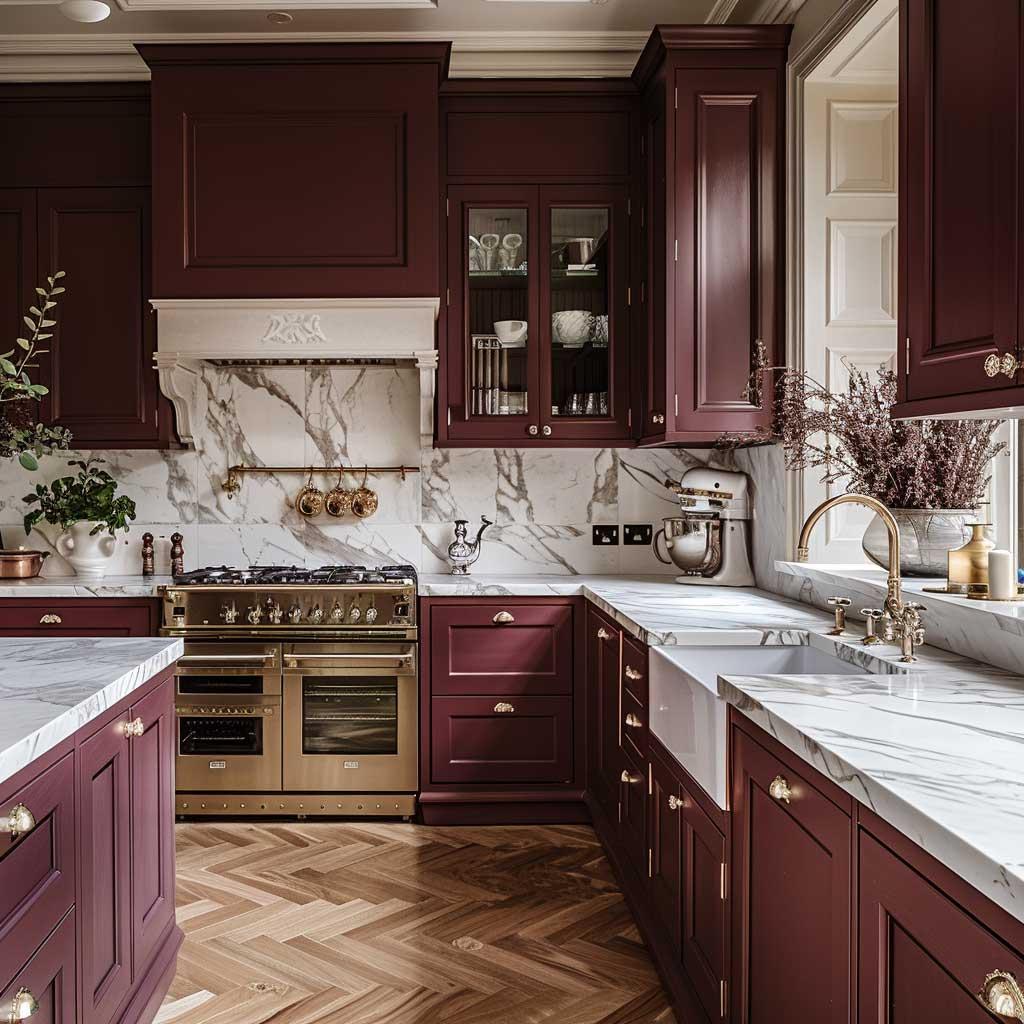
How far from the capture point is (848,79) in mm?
3045

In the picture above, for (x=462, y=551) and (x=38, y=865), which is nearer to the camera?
(x=38, y=865)

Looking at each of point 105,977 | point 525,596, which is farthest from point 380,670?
point 105,977

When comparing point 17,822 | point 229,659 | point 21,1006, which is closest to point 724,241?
point 229,659

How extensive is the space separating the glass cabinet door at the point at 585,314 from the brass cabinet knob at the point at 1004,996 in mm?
2877

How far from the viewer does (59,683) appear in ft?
5.63

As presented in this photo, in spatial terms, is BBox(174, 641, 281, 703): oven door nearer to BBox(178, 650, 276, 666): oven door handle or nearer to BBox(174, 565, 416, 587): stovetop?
BBox(178, 650, 276, 666): oven door handle

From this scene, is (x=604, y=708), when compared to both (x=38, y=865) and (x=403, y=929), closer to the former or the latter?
(x=403, y=929)

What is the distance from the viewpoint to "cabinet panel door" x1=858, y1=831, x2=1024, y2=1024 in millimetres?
896

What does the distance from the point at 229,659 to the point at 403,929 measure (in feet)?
4.13

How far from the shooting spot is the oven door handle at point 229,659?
3424 millimetres

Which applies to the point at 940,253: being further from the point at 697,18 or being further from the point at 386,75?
the point at 386,75

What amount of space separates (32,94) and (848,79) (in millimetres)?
2975

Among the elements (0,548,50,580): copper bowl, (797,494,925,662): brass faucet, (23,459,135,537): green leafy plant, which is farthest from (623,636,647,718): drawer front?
(0,548,50,580): copper bowl

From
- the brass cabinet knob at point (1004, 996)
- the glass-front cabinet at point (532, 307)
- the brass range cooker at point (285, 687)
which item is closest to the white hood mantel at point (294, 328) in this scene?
the glass-front cabinet at point (532, 307)
